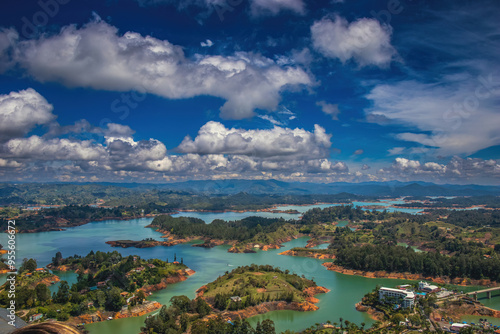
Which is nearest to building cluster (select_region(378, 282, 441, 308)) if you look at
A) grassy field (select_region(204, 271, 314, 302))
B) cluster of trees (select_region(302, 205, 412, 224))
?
grassy field (select_region(204, 271, 314, 302))

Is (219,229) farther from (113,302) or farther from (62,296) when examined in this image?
(62,296)

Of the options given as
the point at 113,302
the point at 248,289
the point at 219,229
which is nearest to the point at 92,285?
the point at 113,302

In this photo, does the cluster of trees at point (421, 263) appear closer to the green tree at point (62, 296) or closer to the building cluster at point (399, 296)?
the building cluster at point (399, 296)

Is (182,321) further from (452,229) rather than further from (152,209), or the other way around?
(152,209)

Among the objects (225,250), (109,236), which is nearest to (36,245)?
(109,236)

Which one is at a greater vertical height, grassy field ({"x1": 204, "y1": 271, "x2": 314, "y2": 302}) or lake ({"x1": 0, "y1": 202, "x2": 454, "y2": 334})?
grassy field ({"x1": 204, "y1": 271, "x2": 314, "y2": 302})

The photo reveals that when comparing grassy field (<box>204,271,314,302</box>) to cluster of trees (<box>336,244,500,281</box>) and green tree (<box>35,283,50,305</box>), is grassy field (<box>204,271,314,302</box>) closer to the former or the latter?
cluster of trees (<box>336,244,500,281</box>)

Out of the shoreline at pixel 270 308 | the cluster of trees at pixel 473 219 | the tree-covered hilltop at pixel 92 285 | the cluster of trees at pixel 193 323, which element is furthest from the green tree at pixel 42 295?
the cluster of trees at pixel 473 219
